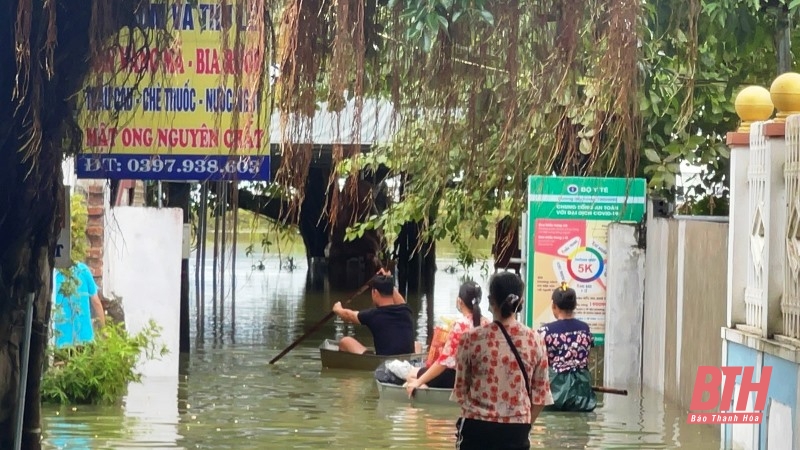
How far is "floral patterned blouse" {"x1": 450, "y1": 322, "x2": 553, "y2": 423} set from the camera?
700 centimetres

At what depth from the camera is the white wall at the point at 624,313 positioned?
50.9 ft

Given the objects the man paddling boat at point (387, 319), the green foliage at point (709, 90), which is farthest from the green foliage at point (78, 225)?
the green foliage at point (709, 90)

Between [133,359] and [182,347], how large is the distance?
5.05 m

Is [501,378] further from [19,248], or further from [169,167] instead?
[169,167]

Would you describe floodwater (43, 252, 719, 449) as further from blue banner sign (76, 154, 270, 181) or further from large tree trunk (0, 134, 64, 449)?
large tree trunk (0, 134, 64, 449)

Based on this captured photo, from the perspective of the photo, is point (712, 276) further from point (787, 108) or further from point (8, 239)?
point (8, 239)

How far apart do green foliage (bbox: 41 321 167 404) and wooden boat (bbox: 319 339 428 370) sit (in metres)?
3.72

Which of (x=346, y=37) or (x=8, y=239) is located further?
(x=8, y=239)

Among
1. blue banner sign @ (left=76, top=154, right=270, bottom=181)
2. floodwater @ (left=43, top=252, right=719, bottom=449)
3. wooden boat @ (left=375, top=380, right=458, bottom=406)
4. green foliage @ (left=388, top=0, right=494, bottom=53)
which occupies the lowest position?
floodwater @ (left=43, top=252, right=719, bottom=449)

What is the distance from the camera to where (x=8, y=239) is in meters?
6.53

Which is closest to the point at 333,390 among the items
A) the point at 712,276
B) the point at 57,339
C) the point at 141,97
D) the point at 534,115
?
the point at 57,339

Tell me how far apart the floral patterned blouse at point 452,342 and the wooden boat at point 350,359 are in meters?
3.76

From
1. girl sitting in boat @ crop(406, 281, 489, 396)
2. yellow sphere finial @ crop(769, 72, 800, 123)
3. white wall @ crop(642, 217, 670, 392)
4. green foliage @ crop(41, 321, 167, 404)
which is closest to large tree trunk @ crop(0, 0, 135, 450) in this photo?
girl sitting in boat @ crop(406, 281, 489, 396)

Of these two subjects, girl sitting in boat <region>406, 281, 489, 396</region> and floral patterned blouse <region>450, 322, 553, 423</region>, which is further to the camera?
girl sitting in boat <region>406, 281, 489, 396</region>
